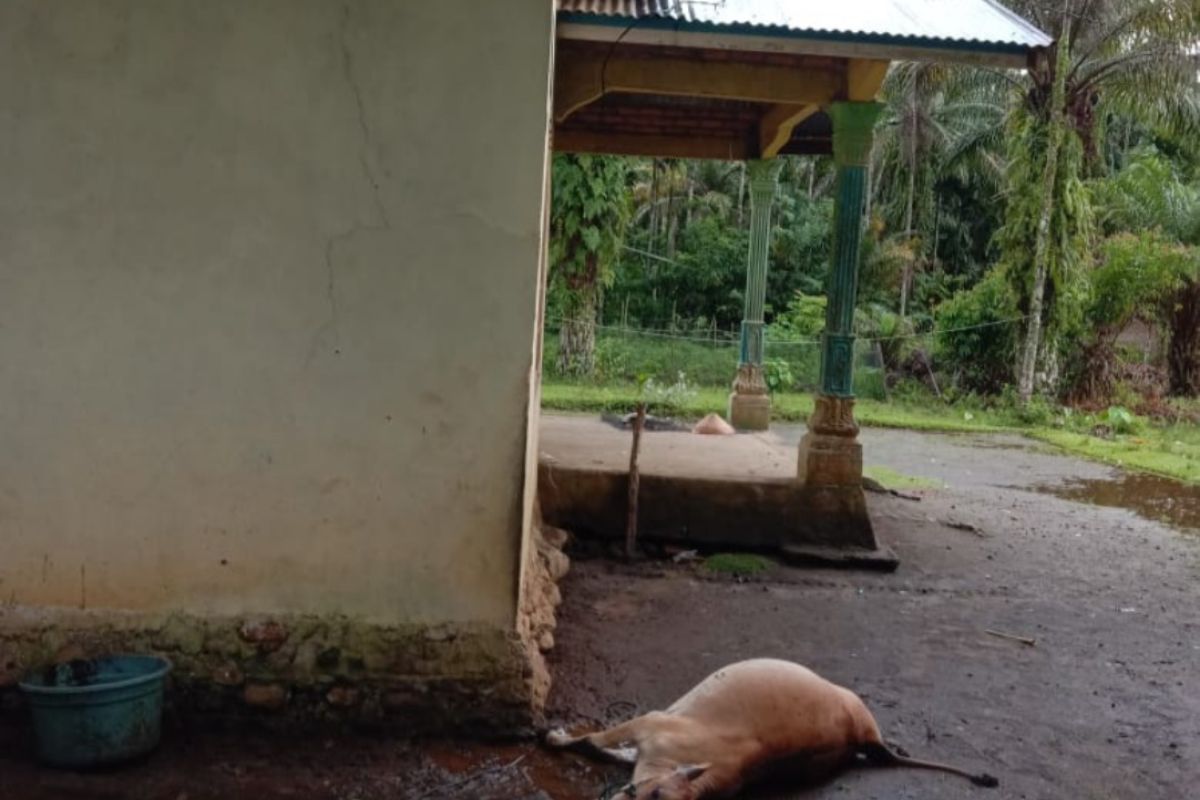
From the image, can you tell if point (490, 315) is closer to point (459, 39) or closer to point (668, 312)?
point (459, 39)

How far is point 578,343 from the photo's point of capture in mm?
17922

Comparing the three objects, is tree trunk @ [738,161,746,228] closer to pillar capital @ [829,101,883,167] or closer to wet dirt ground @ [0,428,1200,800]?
wet dirt ground @ [0,428,1200,800]

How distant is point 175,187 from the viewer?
147 inches

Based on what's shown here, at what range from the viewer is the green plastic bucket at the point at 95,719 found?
3316mm

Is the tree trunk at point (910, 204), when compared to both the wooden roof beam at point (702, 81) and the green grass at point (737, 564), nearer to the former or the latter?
the wooden roof beam at point (702, 81)

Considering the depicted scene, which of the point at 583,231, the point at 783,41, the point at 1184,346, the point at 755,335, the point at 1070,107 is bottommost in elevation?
the point at 755,335

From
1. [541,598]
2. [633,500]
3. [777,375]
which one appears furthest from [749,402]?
[777,375]

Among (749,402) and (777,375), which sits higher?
(749,402)

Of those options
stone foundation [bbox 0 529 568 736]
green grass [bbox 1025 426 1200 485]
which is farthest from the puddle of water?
stone foundation [bbox 0 529 568 736]

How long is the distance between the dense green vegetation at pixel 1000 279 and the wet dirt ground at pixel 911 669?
608cm

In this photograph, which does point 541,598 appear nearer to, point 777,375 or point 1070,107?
point 777,375

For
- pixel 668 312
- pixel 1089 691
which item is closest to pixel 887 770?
pixel 1089 691

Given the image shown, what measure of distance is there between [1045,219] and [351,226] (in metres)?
15.3

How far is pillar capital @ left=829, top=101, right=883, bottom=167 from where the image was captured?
22.5 feet
